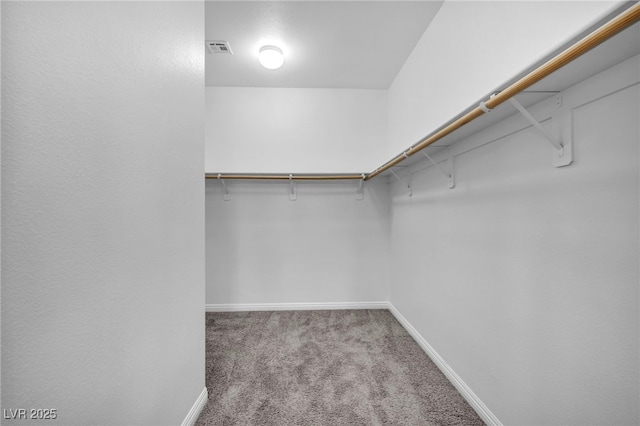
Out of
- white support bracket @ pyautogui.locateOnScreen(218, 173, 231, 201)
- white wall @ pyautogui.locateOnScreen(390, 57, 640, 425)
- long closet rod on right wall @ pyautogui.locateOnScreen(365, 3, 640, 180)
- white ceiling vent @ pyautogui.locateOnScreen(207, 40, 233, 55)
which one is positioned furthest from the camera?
white support bracket @ pyautogui.locateOnScreen(218, 173, 231, 201)

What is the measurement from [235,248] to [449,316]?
7.39ft

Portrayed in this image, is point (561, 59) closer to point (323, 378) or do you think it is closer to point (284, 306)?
point (323, 378)

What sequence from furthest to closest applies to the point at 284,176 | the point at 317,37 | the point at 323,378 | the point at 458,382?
the point at 284,176 < the point at 317,37 < the point at 323,378 < the point at 458,382

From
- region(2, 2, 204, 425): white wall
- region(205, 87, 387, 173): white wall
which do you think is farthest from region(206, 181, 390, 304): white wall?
region(2, 2, 204, 425): white wall

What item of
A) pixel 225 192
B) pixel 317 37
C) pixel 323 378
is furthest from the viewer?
pixel 225 192

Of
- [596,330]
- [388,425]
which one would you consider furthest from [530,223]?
[388,425]

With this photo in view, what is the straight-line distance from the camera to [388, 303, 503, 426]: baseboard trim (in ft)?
4.56

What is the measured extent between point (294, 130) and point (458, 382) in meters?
2.70

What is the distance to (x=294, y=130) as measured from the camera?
10.2 ft

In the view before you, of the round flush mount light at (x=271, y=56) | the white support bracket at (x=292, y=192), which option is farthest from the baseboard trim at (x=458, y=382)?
the round flush mount light at (x=271, y=56)

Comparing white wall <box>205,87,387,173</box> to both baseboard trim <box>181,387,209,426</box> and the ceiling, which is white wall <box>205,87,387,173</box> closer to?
the ceiling

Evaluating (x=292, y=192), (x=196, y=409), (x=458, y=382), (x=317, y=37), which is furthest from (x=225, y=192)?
(x=458, y=382)

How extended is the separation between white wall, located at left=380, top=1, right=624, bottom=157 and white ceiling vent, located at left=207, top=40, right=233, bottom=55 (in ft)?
5.24

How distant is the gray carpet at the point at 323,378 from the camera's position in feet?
4.86
